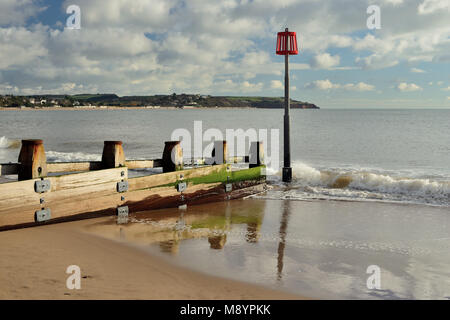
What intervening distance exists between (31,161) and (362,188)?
11061 mm

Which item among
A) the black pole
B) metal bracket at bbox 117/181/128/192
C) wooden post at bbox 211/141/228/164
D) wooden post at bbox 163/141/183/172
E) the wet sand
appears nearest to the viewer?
the wet sand

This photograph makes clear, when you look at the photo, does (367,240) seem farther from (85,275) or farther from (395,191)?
(395,191)

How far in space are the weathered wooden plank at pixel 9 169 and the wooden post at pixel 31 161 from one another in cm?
11

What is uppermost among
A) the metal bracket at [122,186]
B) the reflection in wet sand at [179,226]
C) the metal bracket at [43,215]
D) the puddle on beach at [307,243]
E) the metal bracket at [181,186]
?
the metal bracket at [122,186]

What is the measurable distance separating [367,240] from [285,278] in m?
2.78

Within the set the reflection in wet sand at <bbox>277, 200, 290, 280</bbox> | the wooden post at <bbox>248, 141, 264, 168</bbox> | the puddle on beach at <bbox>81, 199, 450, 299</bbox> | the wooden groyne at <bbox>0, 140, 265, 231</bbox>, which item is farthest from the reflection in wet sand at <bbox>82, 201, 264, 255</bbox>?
the wooden post at <bbox>248, 141, 264, 168</bbox>

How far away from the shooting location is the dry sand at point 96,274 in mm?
4613

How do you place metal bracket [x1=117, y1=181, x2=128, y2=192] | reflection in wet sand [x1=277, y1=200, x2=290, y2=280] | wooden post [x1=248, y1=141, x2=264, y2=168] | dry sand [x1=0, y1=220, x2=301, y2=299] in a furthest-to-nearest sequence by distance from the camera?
wooden post [x1=248, y1=141, x2=264, y2=168], metal bracket [x1=117, y1=181, x2=128, y2=192], reflection in wet sand [x1=277, y1=200, x2=290, y2=280], dry sand [x1=0, y1=220, x2=301, y2=299]

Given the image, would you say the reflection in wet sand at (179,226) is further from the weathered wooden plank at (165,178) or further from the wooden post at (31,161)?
the wooden post at (31,161)

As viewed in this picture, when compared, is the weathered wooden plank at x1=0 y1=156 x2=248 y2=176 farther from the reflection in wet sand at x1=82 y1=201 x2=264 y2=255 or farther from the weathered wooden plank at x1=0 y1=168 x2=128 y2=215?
the reflection in wet sand at x1=82 y1=201 x2=264 y2=255

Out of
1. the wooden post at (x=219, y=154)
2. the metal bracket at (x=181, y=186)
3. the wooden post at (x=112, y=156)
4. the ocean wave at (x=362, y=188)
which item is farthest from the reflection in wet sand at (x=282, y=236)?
the wooden post at (x=112, y=156)

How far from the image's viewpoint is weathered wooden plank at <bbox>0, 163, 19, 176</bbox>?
6.70 meters

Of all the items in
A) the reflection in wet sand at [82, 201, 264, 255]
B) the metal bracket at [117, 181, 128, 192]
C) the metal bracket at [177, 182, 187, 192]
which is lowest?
the reflection in wet sand at [82, 201, 264, 255]
